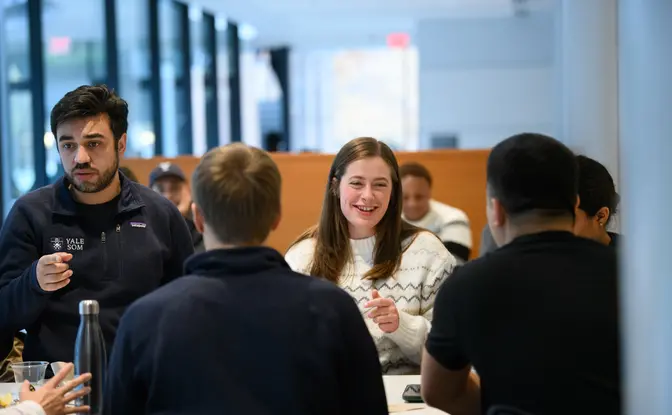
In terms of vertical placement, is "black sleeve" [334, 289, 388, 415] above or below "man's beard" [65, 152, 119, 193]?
below

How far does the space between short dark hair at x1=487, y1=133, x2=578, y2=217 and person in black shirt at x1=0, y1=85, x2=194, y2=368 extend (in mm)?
1252

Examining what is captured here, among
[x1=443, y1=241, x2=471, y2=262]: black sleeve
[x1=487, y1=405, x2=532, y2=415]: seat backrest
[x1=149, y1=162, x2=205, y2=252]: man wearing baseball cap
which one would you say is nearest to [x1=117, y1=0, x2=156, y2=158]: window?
[x1=149, y1=162, x2=205, y2=252]: man wearing baseball cap

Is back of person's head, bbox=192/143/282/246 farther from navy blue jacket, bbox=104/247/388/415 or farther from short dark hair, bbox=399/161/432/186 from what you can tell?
short dark hair, bbox=399/161/432/186

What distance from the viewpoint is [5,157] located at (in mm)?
6820

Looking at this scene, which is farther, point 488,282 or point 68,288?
point 68,288

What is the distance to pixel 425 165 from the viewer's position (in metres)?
6.87

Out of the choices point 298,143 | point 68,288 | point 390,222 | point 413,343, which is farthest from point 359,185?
point 298,143

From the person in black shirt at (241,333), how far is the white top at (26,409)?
338mm

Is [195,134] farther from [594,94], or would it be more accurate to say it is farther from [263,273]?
[263,273]

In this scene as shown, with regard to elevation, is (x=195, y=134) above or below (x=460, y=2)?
below

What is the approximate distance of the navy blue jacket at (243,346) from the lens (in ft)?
5.44

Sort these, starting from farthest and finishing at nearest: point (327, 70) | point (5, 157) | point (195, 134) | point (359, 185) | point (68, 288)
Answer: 1. point (327, 70)
2. point (195, 134)
3. point (5, 157)
4. point (359, 185)
5. point (68, 288)

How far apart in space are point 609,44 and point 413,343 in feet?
13.4

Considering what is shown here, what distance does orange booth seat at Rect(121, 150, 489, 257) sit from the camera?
6.82 metres
